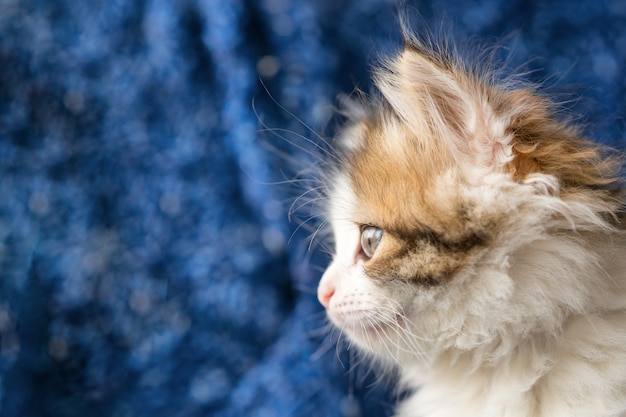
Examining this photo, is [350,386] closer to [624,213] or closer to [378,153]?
[378,153]

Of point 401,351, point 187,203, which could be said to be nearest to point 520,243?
point 401,351

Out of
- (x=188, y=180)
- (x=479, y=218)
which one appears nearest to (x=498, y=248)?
(x=479, y=218)

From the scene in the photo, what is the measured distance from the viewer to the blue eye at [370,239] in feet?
3.37

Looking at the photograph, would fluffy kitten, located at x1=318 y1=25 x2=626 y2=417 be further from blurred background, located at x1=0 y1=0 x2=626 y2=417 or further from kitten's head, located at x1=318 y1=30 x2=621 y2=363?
blurred background, located at x1=0 y1=0 x2=626 y2=417

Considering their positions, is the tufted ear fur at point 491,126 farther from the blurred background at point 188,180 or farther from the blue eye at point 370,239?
the blurred background at point 188,180

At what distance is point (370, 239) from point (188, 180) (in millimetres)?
701

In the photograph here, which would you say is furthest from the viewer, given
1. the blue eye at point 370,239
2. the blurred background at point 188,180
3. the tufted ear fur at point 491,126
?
the blurred background at point 188,180

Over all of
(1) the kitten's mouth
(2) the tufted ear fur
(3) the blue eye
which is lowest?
(1) the kitten's mouth

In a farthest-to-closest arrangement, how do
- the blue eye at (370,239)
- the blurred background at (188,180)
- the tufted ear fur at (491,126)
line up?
the blurred background at (188,180), the blue eye at (370,239), the tufted ear fur at (491,126)

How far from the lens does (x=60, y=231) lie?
1429 millimetres

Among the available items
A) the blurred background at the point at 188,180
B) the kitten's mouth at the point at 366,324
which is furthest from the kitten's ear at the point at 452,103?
the blurred background at the point at 188,180

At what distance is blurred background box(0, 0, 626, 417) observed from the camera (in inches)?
55.3

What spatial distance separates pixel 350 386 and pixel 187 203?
25.5 inches

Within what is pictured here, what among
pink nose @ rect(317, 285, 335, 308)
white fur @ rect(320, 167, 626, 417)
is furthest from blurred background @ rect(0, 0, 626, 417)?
white fur @ rect(320, 167, 626, 417)
